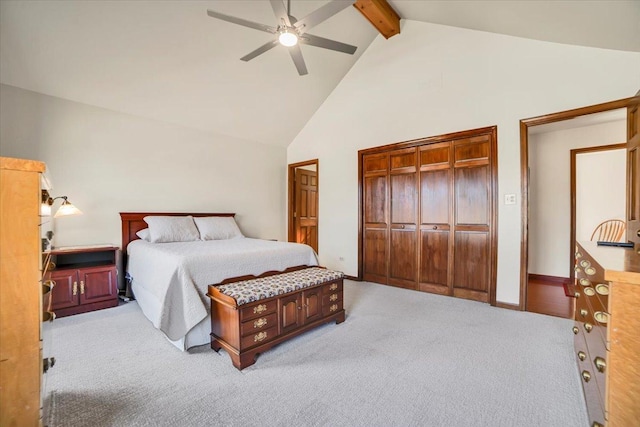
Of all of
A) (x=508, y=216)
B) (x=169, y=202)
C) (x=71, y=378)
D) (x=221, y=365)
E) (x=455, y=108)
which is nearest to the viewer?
(x=71, y=378)

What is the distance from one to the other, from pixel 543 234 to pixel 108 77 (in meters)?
6.28

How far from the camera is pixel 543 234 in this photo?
4352mm

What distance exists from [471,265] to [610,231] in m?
2.44

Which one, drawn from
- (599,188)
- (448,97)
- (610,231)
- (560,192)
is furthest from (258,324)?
(599,188)

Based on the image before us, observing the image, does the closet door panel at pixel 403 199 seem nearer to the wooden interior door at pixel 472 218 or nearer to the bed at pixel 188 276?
the wooden interior door at pixel 472 218

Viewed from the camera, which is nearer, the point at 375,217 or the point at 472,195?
the point at 472,195

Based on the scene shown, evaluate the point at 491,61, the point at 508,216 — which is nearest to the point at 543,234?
the point at 508,216

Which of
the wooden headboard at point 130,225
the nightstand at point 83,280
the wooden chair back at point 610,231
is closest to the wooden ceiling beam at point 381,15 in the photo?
the wooden headboard at point 130,225

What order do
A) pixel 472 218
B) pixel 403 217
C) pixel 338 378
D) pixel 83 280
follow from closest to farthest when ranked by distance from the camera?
1. pixel 338 378
2. pixel 83 280
3. pixel 472 218
4. pixel 403 217

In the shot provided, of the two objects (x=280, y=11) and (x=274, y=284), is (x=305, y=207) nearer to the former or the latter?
(x=274, y=284)

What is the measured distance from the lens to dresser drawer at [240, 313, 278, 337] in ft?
6.52

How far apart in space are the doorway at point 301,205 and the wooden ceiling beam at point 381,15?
2.47m

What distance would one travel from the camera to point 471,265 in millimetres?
3439

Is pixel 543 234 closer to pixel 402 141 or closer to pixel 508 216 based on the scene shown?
pixel 508 216
